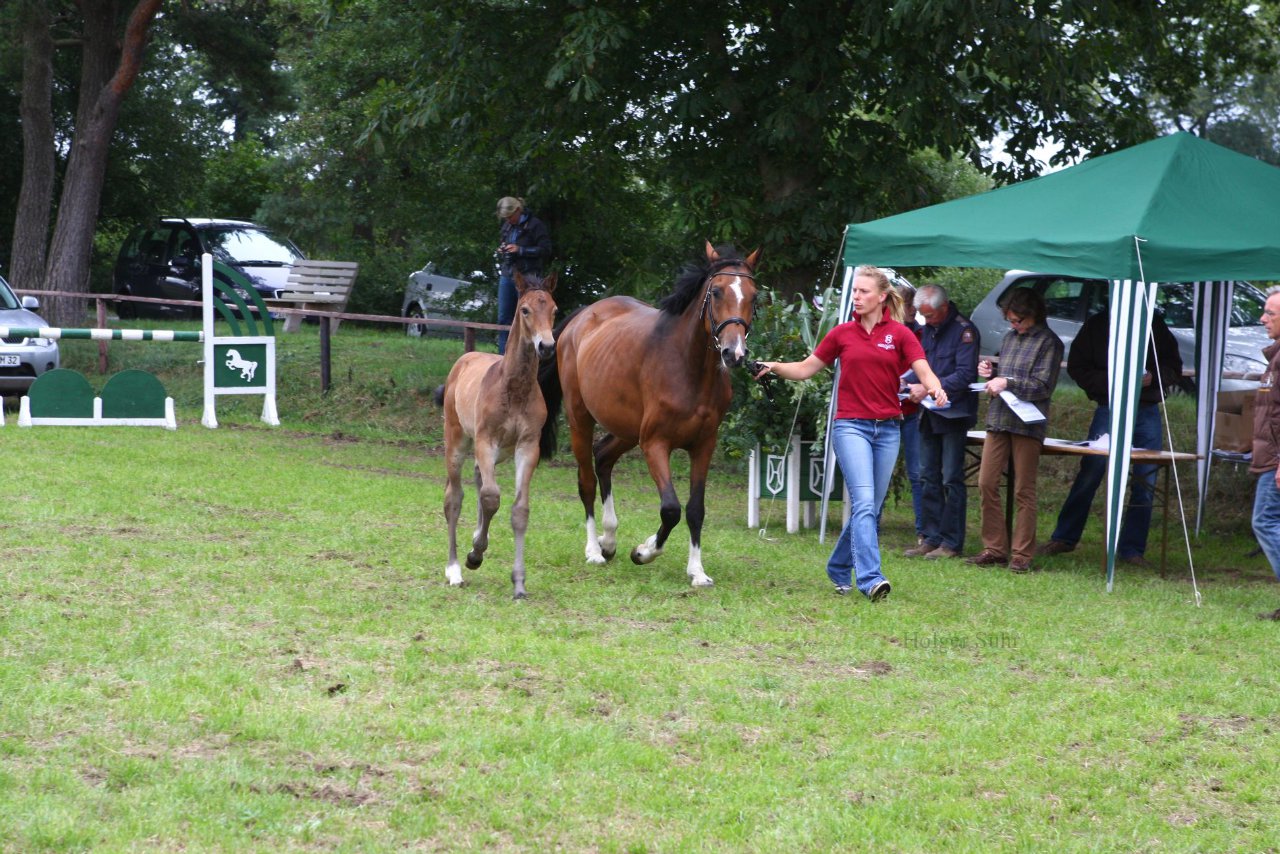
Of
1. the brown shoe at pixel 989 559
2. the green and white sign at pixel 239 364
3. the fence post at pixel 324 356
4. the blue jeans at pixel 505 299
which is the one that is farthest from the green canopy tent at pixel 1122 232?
the fence post at pixel 324 356

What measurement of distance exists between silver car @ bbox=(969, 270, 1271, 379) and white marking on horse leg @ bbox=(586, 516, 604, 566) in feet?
19.4

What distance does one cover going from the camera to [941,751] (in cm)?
520

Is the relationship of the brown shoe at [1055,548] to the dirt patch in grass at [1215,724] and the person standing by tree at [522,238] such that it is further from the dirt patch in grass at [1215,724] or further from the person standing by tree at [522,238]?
the person standing by tree at [522,238]

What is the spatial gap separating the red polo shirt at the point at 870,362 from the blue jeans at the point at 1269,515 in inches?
82.3

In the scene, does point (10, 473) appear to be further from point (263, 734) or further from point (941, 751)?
point (941, 751)

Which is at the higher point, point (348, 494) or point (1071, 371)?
point (1071, 371)

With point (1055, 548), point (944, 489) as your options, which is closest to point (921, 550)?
point (944, 489)

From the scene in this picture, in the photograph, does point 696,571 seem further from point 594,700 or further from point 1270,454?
point 1270,454

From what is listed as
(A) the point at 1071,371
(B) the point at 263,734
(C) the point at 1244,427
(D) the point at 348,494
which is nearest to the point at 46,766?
(B) the point at 263,734

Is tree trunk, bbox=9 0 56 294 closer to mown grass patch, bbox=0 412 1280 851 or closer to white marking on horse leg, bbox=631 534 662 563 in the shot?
mown grass patch, bbox=0 412 1280 851

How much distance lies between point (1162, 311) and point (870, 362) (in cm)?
690

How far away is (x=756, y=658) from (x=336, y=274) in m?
17.2

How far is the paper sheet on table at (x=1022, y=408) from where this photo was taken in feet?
30.5

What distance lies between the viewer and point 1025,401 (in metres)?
9.48
